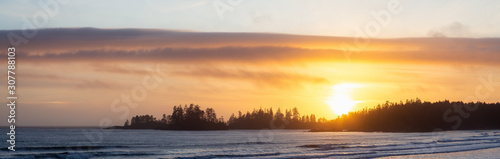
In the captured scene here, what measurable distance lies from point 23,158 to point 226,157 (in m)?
21.4

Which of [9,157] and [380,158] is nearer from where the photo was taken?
[380,158]

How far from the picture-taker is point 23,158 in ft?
176

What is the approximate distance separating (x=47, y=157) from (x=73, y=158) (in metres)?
2.72

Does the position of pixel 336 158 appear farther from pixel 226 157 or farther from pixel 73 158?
pixel 73 158

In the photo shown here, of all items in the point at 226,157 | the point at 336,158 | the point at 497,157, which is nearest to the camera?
the point at 497,157

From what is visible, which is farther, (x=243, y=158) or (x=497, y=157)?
(x=243, y=158)

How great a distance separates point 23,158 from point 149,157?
1308 cm

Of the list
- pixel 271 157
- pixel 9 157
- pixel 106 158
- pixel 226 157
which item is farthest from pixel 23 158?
pixel 271 157

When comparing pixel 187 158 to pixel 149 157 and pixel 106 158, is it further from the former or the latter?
pixel 106 158

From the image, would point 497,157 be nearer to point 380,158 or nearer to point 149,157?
point 380,158

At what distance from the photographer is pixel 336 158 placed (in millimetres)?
52219

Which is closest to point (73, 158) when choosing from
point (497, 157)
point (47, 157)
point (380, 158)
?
point (47, 157)

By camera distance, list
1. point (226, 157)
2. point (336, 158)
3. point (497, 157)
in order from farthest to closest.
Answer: point (226, 157) < point (336, 158) < point (497, 157)

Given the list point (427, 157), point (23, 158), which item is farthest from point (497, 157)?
point (23, 158)
